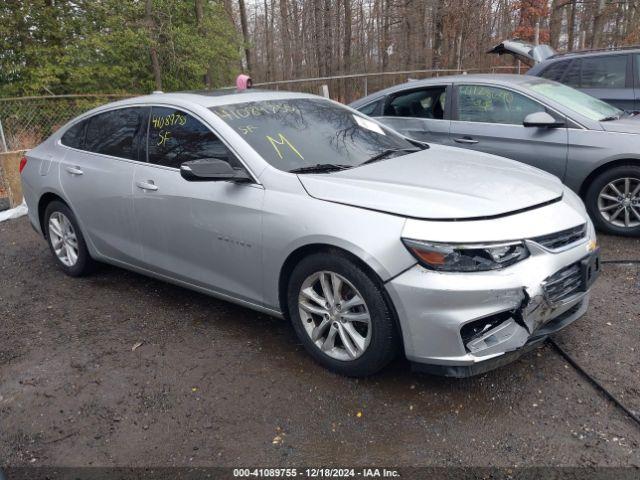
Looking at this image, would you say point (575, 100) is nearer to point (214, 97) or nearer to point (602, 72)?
point (602, 72)

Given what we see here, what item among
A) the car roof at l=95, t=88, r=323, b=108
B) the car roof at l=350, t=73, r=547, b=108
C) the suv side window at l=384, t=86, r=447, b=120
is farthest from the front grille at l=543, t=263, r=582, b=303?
the suv side window at l=384, t=86, r=447, b=120

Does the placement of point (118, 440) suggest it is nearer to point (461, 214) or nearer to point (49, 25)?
point (461, 214)

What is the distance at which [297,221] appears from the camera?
120 inches

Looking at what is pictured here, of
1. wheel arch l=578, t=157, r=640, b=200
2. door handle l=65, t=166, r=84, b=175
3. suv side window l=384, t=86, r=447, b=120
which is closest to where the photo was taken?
door handle l=65, t=166, r=84, b=175

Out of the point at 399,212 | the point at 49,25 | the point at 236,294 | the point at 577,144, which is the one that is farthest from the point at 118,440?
the point at 49,25

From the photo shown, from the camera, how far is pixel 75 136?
476 centimetres

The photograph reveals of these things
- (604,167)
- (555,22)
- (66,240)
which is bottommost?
(66,240)

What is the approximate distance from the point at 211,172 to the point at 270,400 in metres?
1.36

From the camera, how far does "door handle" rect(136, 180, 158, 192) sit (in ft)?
12.6

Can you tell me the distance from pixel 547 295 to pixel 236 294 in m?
1.87

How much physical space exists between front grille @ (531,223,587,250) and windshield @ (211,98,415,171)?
128 cm

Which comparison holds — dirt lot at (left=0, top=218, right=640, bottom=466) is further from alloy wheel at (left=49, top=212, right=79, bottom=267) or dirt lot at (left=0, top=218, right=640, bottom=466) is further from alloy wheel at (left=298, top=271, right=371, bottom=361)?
alloy wheel at (left=49, top=212, right=79, bottom=267)

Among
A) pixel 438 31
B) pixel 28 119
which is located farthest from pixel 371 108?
pixel 438 31

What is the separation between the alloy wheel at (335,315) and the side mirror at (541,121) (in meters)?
3.33
